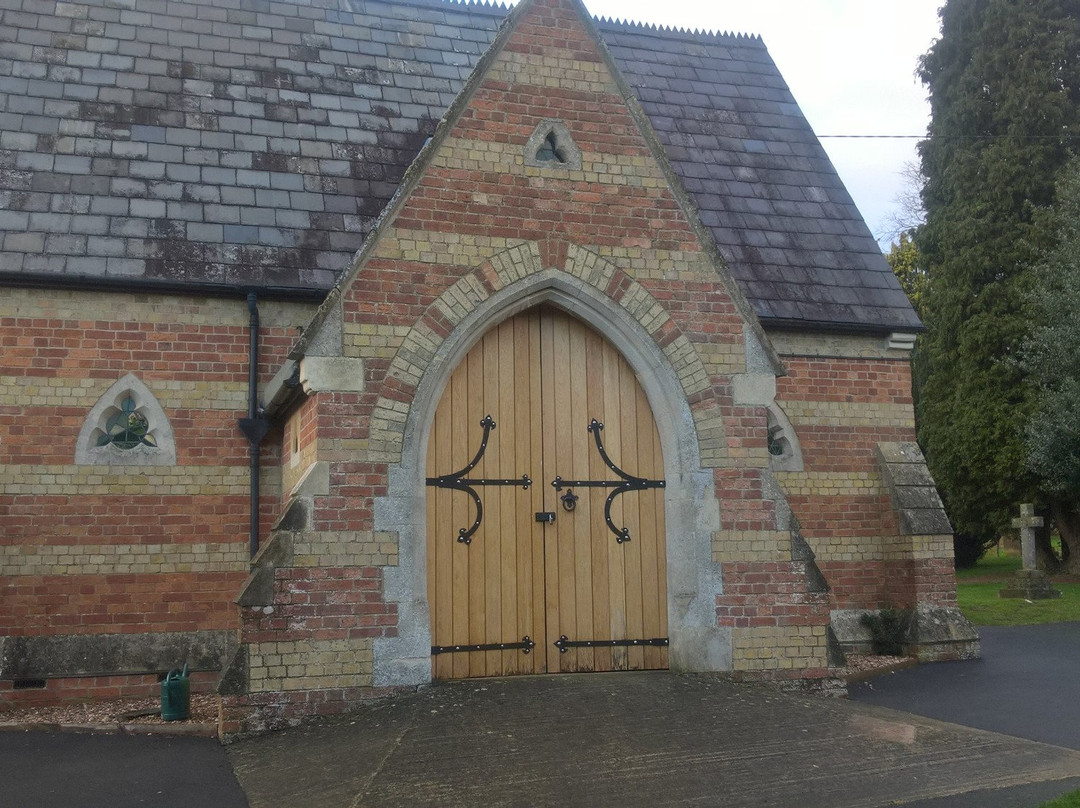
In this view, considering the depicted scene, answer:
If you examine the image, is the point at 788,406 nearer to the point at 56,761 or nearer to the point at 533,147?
the point at 533,147

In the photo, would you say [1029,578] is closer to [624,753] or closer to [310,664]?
[624,753]

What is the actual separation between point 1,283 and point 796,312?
346 inches

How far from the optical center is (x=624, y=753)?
6.36 m

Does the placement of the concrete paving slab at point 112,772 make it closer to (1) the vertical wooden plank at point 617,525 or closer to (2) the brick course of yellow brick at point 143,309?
(1) the vertical wooden plank at point 617,525

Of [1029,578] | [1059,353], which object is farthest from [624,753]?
[1059,353]

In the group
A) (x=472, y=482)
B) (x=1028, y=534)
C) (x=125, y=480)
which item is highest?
(x=125, y=480)

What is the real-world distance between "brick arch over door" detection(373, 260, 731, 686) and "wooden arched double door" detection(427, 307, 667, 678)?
18cm

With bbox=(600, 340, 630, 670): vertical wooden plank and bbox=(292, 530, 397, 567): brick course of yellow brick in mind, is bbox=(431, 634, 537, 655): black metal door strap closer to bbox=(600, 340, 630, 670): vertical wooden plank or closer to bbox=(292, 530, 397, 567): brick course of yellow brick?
bbox=(600, 340, 630, 670): vertical wooden plank

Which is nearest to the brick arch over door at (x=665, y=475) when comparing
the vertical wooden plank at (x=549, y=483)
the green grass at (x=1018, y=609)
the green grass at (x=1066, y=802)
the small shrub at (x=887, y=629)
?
the vertical wooden plank at (x=549, y=483)

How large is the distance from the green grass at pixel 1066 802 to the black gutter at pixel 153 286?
781cm

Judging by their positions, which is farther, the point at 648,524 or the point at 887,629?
the point at 887,629

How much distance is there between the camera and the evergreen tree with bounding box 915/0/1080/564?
24141mm

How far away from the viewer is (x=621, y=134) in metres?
9.04

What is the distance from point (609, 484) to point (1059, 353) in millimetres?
16655
